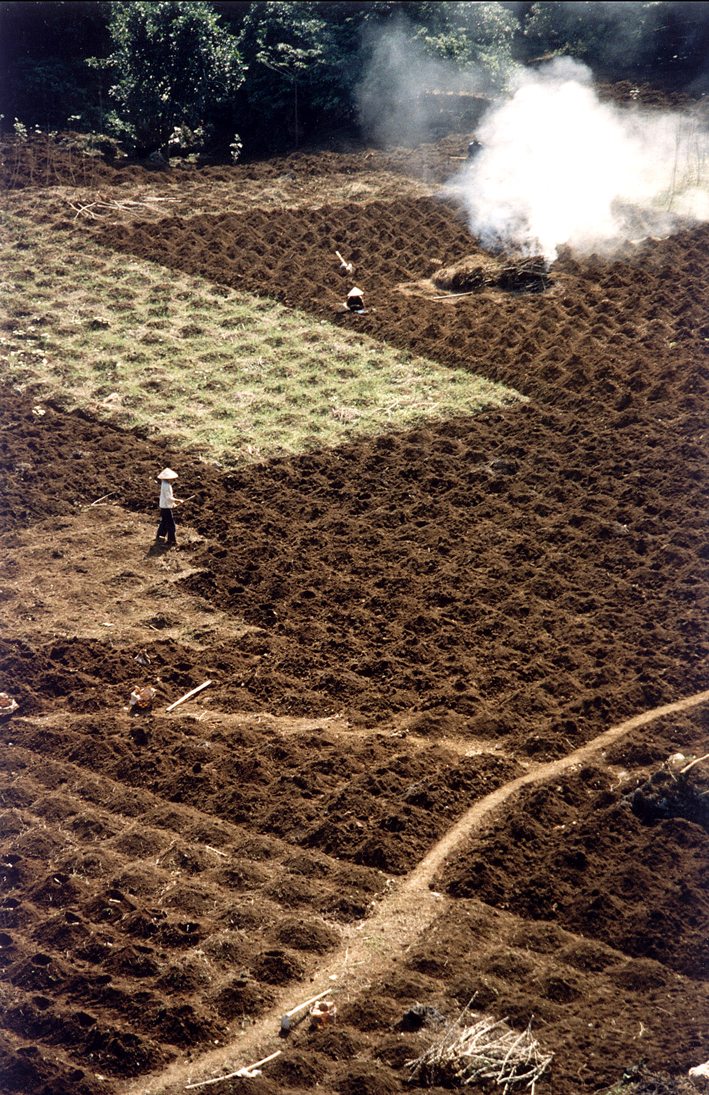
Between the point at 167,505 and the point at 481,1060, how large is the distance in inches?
280

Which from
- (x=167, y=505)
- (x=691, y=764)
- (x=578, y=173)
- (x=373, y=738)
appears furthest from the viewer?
(x=578, y=173)

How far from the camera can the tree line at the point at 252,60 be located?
76.8 ft

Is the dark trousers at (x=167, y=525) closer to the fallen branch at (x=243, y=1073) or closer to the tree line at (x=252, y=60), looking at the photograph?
the fallen branch at (x=243, y=1073)

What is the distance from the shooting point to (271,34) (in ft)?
82.9

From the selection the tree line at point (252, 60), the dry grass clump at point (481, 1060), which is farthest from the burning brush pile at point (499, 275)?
the dry grass clump at point (481, 1060)

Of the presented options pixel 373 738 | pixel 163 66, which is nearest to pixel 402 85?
pixel 163 66

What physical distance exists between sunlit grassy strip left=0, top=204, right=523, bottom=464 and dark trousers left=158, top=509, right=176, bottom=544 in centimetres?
196

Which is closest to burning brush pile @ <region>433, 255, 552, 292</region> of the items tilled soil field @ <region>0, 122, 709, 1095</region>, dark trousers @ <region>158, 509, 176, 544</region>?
tilled soil field @ <region>0, 122, 709, 1095</region>

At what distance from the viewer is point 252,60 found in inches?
998

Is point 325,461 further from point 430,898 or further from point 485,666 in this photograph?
point 430,898

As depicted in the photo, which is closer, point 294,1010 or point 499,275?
point 294,1010

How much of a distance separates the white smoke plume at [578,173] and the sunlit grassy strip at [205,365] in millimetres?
5305

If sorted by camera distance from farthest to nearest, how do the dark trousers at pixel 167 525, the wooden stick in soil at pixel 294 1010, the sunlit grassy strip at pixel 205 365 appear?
1. the sunlit grassy strip at pixel 205 365
2. the dark trousers at pixel 167 525
3. the wooden stick in soil at pixel 294 1010

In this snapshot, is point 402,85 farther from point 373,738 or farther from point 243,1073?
point 243,1073
